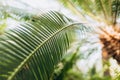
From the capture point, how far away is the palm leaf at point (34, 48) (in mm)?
3836

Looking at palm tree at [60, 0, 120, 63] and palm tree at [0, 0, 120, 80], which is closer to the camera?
palm tree at [0, 0, 120, 80]

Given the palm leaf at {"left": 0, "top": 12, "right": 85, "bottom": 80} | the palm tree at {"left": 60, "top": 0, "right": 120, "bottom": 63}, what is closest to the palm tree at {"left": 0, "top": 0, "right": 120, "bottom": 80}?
the palm leaf at {"left": 0, "top": 12, "right": 85, "bottom": 80}

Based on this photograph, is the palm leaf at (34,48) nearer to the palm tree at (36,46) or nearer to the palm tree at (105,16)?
the palm tree at (36,46)

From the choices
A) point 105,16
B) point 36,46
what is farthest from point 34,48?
point 105,16

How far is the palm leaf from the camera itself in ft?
12.6

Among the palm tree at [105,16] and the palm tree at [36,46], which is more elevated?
the palm tree at [36,46]

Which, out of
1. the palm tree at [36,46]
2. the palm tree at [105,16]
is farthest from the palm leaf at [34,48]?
the palm tree at [105,16]

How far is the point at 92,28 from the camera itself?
7766 mm

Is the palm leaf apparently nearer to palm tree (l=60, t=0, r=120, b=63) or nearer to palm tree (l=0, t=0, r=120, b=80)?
palm tree (l=0, t=0, r=120, b=80)

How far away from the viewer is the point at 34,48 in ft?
14.3

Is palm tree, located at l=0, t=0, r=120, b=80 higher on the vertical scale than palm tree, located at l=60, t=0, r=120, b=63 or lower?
higher

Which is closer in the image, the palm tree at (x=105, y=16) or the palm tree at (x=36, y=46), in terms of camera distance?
the palm tree at (x=36, y=46)

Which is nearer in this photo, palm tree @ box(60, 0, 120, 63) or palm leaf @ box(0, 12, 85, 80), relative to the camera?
palm leaf @ box(0, 12, 85, 80)

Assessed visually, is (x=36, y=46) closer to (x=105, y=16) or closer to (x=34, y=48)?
(x=34, y=48)
